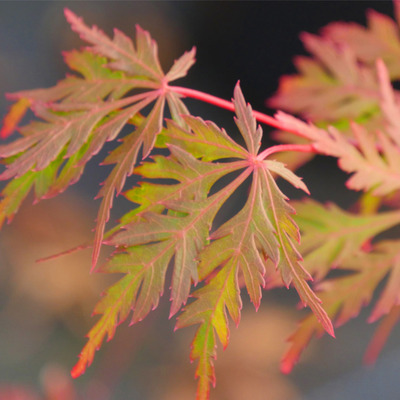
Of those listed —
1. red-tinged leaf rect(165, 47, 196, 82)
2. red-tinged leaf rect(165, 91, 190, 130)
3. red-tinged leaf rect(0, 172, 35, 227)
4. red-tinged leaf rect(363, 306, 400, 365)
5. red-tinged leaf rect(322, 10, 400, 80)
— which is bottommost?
red-tinged leaf rect(363, 306, 400, 365)

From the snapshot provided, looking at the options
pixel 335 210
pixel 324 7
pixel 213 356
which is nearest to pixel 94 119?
pixel 213 356

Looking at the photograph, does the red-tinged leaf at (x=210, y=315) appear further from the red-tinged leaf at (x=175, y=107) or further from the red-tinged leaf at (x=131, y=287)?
the red-tinged leaf at (x=175, y=107)

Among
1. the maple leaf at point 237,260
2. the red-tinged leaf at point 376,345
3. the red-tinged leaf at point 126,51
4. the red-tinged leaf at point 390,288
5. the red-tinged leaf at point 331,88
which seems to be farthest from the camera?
the red-tinged leaf at point 376,345

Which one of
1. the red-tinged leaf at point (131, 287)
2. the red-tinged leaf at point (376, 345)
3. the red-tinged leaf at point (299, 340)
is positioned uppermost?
the red-tinged leaf at point (131, 287)

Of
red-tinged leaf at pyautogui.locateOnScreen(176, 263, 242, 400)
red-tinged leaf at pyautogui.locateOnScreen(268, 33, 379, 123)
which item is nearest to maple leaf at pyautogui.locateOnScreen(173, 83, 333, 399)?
red-tinged leaf at pyautogui.locateOnScreen(176, 263, 242, 400)

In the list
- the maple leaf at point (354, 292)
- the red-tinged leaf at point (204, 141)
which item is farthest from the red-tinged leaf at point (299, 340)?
the red-tinged leaf at point (204, 141)

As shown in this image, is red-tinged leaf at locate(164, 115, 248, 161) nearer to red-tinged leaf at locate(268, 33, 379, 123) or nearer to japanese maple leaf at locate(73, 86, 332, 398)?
japanese maple leaf at locate(73, 86, 332, 398)

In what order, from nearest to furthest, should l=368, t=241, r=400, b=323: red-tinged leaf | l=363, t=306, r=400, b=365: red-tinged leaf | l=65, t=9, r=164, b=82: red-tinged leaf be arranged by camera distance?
1. l=65, t=9, r=164, b=82: red-tinged leaf
2. l=368, t=241, r=400, b=323: red-tinged leaf
3. l=363, t=306, r=400, b=365: red-tinged leaf
